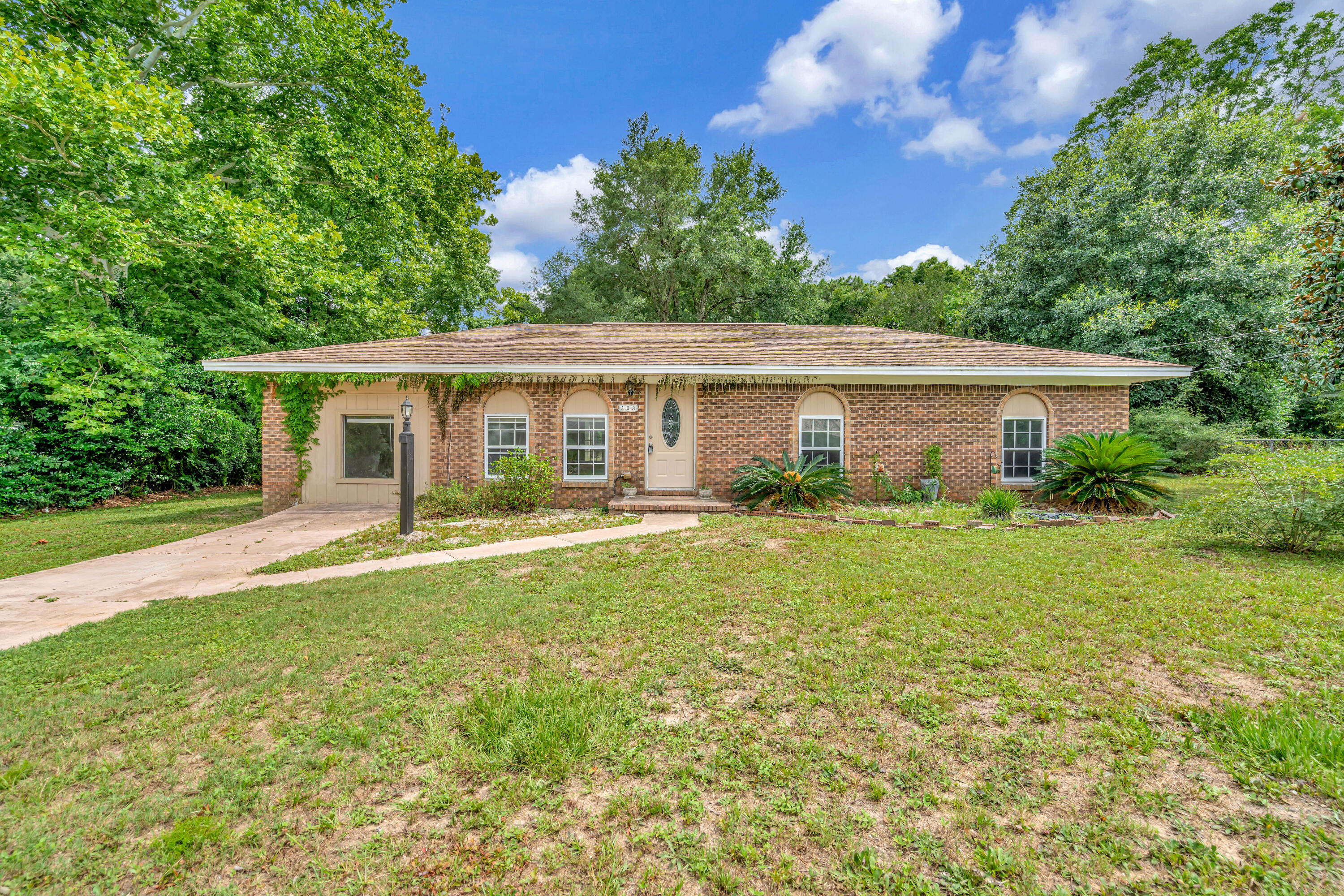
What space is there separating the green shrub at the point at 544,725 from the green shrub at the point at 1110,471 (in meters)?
10.2

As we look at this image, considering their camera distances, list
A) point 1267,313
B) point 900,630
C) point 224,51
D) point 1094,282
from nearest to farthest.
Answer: point 900,630 → point 224,51 → point 1267,313 → point 1094,282

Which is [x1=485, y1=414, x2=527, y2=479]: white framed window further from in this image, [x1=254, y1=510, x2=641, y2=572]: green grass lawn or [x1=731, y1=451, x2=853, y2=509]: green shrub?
[x1=731, y1=451, x2=853, y2=509]: green shrub

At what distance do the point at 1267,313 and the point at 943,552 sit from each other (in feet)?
53.0

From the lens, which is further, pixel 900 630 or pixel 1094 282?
pixel 1094 282

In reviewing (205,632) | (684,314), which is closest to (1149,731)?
(205,632)

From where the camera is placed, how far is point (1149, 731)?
2699 millimetres

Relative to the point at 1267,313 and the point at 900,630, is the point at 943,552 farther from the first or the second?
the point at 1267,313

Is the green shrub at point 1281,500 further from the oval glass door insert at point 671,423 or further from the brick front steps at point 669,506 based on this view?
the oval glass door insert at point 671,423

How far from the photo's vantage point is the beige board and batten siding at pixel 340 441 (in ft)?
34.2

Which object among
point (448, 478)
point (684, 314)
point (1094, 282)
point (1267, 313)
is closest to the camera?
point (448, 478)

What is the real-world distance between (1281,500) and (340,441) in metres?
14.8

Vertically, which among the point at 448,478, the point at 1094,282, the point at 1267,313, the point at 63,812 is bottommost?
the point at 63,812

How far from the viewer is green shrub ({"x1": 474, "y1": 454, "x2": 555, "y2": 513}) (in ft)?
31.6

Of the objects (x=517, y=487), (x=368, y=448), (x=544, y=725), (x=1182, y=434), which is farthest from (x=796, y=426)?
(x=1182, y=434)
